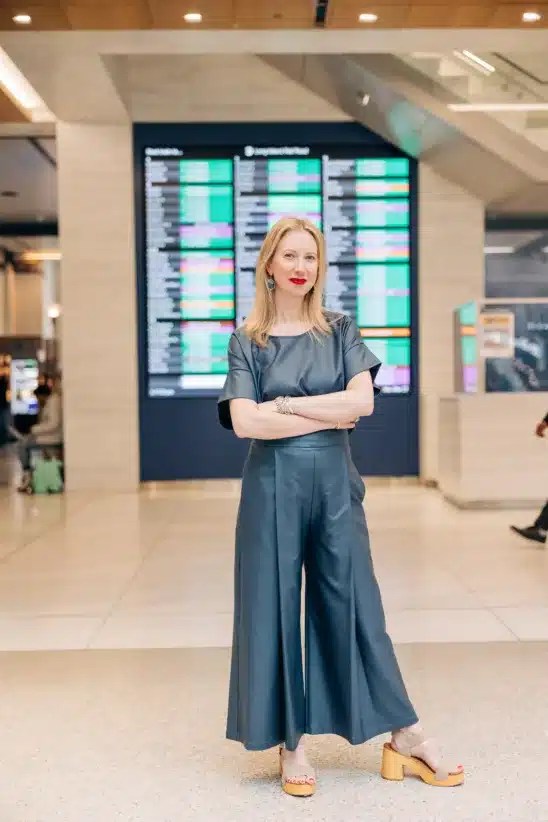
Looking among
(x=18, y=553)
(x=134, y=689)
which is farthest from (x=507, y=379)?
(x=134, y=689)

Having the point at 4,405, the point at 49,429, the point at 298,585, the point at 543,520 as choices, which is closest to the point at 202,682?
the point at 298,585

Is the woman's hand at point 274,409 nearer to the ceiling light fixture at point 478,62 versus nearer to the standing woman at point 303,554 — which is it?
the standing woman at point 303,554

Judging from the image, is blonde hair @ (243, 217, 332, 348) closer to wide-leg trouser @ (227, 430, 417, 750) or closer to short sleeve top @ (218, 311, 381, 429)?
short sleeve top @ (218, 311, 381, 429)

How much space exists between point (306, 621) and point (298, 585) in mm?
100

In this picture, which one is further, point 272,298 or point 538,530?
point 538,530

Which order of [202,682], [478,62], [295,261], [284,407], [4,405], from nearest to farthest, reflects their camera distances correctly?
1. [284,407]
2. [295,261]
3. [202,682]
4. [478,62]
5. [4,405]

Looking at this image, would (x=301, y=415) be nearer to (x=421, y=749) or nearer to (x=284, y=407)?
(x=284, y=407)

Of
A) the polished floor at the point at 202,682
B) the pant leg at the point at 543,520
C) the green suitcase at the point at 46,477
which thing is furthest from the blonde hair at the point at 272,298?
the green suitcase at the point at 46,477

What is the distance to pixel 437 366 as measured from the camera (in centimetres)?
1068

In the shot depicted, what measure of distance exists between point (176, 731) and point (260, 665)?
0.72 meters

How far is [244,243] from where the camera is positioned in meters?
10.7

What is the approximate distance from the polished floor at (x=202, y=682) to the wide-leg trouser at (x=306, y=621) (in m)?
0.21

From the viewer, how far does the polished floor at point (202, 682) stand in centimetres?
259

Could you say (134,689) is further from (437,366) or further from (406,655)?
(437,366)
